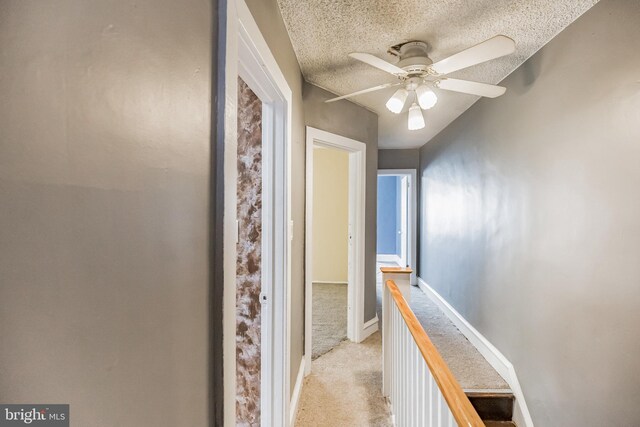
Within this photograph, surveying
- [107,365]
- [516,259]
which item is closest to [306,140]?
[516,259]

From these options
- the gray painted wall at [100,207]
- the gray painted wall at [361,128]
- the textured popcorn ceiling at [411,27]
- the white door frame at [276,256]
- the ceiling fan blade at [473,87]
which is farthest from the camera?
the gray painted wall at [361,128]

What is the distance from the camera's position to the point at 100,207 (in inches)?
17.9

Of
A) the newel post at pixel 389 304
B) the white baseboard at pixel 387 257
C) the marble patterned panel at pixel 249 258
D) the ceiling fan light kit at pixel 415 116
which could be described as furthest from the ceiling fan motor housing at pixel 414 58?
the white baseboard at pixel 387 257

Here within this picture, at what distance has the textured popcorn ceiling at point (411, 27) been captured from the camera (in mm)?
1604

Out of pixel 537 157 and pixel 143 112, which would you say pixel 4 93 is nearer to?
pixel 143 112

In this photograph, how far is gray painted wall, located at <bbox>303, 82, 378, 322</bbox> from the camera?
266 centimetres

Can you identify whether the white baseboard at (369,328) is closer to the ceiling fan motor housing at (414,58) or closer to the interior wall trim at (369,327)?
the interior wall trim at (369,327)

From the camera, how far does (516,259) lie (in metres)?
2.36

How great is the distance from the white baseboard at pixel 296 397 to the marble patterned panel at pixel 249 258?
199 millimetres

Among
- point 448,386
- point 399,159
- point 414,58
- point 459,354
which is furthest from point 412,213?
point 448,386

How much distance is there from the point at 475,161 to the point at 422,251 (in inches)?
91.4

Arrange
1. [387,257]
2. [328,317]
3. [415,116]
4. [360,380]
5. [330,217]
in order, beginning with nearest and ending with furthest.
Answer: [415,116] → [360,380] → [328,317] → [330,217] → [387,257]

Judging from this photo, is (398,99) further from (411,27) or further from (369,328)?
(369,328)

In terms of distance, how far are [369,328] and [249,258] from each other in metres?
1.99
